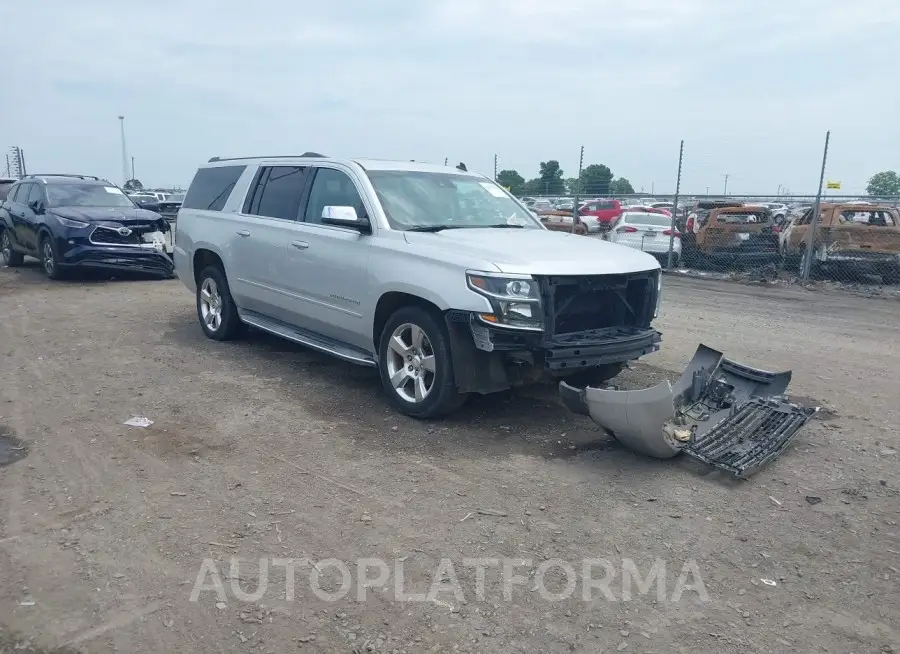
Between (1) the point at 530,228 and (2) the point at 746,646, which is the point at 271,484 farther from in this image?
(1) the point at 530,228

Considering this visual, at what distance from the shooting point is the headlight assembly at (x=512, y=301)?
4.96 metres

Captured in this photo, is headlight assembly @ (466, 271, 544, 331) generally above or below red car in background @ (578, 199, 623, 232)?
above

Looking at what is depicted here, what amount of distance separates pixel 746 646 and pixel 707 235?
46.2 ft

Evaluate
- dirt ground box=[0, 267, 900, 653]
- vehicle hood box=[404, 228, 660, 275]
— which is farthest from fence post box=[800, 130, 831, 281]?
vehicle hood box=[404, 228, 660, 275]

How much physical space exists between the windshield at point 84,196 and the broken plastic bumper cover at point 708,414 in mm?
11218

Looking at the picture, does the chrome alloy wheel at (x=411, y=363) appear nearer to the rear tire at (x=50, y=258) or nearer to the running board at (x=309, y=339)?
the running board at (x=309, y=339)

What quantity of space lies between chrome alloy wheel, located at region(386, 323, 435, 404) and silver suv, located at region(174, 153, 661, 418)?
10 mm

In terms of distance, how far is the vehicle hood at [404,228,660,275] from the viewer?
200 inches

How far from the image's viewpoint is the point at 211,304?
27.0 ft

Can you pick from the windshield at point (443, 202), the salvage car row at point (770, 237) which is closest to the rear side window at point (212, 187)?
the windshield at point (443, 202)

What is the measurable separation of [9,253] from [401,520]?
46.9 ft

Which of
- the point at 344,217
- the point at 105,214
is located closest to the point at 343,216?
the point at 344,217

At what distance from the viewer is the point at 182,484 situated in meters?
4.45

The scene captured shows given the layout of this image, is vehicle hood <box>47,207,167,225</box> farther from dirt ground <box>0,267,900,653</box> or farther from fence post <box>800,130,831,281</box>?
fence post <box>800,130,831,281</box>
